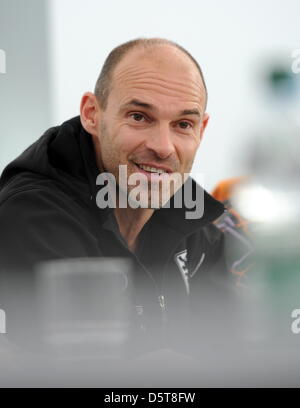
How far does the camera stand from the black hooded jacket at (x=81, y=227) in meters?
0.78

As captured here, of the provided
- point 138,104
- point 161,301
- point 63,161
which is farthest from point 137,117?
point 161,301

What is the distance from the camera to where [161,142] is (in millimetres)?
852

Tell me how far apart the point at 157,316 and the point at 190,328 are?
0.08m

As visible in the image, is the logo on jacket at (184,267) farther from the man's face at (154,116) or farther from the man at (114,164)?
the man's face at (154,116)

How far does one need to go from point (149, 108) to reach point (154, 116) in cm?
1

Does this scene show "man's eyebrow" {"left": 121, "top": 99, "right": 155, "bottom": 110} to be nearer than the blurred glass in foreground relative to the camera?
No

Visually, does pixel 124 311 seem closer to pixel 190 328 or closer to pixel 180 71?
pixel 190 328

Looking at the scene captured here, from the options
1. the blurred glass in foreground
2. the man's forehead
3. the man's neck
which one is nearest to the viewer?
the blurred glass in foreground

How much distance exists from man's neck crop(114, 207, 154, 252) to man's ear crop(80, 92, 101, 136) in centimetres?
13

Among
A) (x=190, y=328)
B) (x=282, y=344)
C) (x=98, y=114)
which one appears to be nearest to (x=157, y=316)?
(x=190, y=328)

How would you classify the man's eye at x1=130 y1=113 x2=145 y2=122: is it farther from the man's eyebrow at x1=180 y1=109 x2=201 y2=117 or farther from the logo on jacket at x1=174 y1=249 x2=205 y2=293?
the logo on jacket at x1=174 y1=249 x2=205 y2=293

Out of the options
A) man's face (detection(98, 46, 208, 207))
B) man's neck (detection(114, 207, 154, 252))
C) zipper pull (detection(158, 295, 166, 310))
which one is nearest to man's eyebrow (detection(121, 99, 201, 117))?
man's face (detection(98, 46, 208, 207))

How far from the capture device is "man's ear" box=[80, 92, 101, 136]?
92 cm

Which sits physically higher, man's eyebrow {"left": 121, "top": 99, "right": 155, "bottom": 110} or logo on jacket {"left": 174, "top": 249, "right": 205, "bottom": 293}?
man's eyebrow {"left": 121, "top": 99, "right": 155, "bottom": 110}
